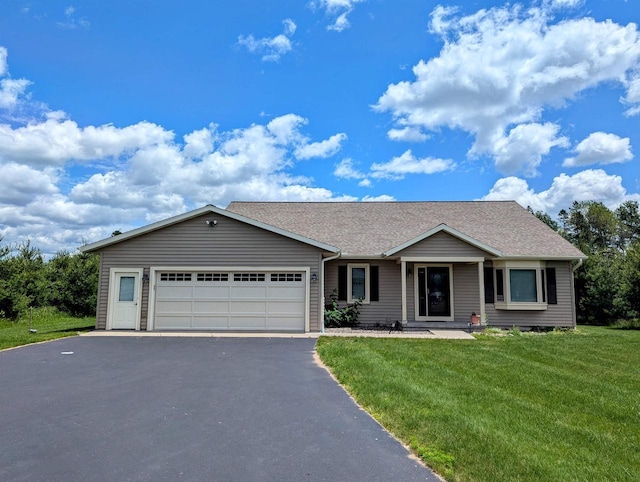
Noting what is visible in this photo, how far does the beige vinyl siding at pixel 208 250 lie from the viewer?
1398cm

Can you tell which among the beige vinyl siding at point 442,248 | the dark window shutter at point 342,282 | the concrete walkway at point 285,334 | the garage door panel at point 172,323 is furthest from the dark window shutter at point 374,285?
the garage door panel at point 172,323

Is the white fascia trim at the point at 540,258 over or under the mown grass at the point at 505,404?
over

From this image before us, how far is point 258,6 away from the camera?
12.4 metres

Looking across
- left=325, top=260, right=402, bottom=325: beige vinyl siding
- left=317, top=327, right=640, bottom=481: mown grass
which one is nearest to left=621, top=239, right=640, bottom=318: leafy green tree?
left=317, top=327, right=640, bottom=481: mown grass

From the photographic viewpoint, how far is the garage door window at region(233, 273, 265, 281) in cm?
1410

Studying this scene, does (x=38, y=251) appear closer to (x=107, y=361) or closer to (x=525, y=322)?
(x=107, y=361)

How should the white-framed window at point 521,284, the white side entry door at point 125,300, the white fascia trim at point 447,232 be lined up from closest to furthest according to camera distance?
the white side entry door at point 125,300, the white fascia trim at point 447,232, the white-framed window at point 521,284

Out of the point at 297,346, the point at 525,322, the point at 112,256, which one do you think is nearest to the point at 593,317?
the point at 525,322

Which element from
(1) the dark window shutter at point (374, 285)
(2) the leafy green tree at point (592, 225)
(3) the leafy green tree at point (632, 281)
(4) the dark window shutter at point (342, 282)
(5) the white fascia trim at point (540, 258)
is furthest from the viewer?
(2) the leafy green tree at point (592, 225)

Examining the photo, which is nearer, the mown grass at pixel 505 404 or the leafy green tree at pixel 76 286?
the mown grass at pixel 505 404

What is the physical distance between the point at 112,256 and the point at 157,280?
1685 mm

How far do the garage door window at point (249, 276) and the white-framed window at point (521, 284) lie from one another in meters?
8.70

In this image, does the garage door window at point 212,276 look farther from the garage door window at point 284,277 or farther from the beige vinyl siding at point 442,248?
the beige vinyl siding at point 442,248

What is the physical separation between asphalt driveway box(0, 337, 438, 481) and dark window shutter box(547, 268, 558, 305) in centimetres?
1129
